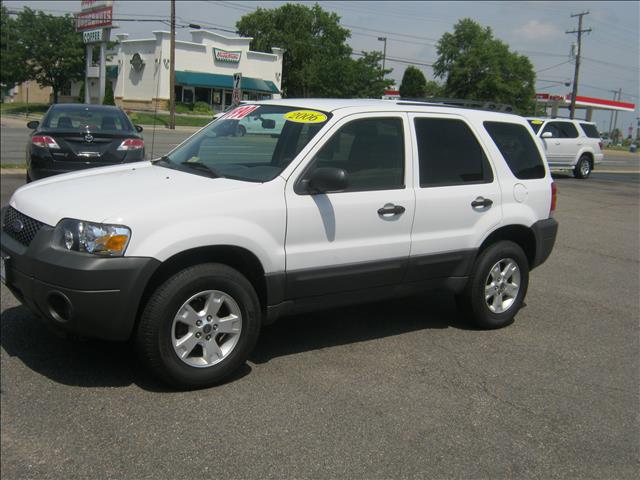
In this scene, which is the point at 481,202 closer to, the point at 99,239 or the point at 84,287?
the point at 99,239

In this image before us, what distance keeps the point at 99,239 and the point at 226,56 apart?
5751 cm

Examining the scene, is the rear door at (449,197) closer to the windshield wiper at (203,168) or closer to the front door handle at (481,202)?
the front door handle at (481,202)

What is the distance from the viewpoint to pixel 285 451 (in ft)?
11.3

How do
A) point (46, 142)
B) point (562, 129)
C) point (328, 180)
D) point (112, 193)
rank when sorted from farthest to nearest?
1. point (562, 129)
2. point (46, 142)
3. point (328, 180)
4. point (112, 193)

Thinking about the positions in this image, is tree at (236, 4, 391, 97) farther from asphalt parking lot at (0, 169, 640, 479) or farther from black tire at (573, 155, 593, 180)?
asphalt parking lot at (0, 169, 640, 479)

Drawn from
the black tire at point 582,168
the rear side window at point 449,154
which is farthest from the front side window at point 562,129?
the rear side window at point 449,154

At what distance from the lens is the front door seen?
443 cm

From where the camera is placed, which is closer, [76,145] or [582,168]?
[76,145]

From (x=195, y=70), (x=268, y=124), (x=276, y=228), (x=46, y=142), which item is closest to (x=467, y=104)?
(x=268, y=124)

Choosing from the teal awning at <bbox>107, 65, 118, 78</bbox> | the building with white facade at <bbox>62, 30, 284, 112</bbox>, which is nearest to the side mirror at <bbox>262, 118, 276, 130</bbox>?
the building with white facade at <bbox>62, 30, 284, 112</bbox>

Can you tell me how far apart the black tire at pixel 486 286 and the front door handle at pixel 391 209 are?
3.47 feet

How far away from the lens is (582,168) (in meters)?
22.1

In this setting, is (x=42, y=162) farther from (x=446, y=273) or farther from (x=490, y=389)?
(x=490, y=389)

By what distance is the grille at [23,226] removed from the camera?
4035mm
